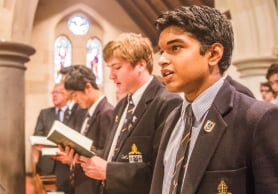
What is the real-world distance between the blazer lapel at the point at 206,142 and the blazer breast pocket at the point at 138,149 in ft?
2.88

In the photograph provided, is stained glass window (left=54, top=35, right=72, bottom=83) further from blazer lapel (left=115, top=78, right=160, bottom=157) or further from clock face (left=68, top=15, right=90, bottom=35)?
blazer lapel (left=115, top=78, right=160, bottom=157)

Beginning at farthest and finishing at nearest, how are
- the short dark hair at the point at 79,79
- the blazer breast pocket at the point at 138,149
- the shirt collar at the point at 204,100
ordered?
1. the short dark hair at the point at 79,79
2. the blazer breast pocket at the point at 138,149
3. the shirt collar at the point at 204,100

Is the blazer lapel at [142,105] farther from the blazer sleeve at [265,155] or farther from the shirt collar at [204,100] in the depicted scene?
the blazer sleeve at [265,155]

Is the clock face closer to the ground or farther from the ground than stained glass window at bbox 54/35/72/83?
farther from the ground

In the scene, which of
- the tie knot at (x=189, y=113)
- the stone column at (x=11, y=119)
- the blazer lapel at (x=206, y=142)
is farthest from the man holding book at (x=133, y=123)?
the stone column at (x=11, y=119)

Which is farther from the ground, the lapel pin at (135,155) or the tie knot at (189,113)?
the tie knot at (189,113)

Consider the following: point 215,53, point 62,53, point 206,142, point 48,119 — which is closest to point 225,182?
point 206,142

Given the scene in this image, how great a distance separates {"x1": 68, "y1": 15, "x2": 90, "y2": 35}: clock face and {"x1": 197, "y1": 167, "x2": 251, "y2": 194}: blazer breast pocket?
32.8ft

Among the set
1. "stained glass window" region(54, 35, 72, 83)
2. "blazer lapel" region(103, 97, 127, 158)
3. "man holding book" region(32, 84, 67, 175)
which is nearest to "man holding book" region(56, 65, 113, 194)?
"blazer lapel" region(103, 97, 127, 158)

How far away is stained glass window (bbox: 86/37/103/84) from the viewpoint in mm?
11094

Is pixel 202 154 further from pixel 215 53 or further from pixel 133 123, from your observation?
pixel 133 123

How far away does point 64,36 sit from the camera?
11.0 m

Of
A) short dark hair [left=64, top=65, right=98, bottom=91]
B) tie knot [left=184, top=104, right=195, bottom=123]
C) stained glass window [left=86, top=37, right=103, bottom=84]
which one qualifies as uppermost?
stained glass window [left=86, top=37, right=103, bottom=84]

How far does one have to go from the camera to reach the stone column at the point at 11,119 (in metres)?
3.79
